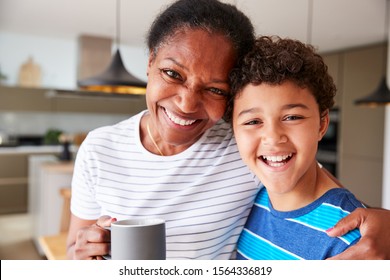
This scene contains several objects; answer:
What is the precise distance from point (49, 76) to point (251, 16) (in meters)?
1.89

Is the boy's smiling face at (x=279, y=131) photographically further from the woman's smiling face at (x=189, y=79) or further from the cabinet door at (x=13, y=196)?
the cabinet door at (x=13, y=196)

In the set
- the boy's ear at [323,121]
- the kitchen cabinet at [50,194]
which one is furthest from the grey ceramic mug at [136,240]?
the kitchen cabinet at [50,194]

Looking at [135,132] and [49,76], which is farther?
[49,76]

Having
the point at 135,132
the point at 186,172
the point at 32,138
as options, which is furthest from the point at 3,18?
the point at 32,138

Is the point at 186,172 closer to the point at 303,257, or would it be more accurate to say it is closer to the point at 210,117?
the point at 210,117

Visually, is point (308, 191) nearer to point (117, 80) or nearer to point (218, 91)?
point (218, 91)

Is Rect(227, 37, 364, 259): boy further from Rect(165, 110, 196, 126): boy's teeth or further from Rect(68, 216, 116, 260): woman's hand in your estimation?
Rect(68, 216, 116, 260): woman's hand

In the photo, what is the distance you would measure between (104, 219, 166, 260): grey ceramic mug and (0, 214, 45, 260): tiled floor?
1.69m

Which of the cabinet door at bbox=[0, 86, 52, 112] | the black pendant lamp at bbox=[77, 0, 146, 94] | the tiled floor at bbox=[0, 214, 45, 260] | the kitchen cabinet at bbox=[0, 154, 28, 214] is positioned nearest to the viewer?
the black pendant lamp at bbox=[77, 0, 146, 94]

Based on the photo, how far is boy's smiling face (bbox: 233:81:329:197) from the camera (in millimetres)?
491

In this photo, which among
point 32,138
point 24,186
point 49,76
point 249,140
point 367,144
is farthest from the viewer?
point 32,138

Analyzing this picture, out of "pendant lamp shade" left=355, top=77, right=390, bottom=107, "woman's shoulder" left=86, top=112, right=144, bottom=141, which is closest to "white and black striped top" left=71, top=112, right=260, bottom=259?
"woman's shoulder" left=86, top=112, right=144, bottom=141

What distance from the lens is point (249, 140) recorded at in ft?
1.69

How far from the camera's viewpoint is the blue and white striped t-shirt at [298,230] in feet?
1.58
